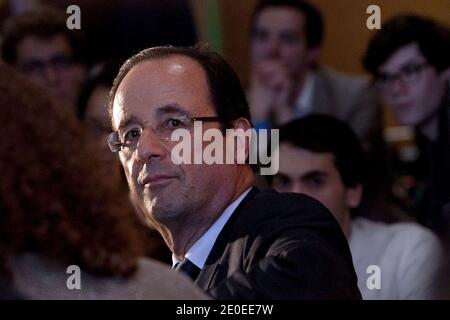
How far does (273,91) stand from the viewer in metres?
3.76

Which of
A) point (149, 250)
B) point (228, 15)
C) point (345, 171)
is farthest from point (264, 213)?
point (228, 15)

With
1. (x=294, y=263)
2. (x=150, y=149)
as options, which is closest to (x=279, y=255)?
(x=294, y=263)

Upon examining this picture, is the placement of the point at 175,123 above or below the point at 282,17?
below

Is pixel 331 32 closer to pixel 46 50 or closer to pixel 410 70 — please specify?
pixel 410 70

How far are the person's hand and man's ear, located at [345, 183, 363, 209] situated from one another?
0.59m

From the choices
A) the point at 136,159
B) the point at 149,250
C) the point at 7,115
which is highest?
the point at 7,115

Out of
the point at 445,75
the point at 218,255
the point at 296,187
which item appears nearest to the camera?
the point at 218,255

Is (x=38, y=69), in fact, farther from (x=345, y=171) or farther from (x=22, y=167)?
(x=22, y=167)

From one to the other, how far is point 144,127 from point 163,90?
3.7 inches

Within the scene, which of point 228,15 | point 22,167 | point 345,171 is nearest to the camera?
point 22,167

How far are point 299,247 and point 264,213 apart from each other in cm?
22

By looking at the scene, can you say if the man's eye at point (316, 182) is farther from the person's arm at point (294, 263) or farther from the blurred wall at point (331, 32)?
the person's arm at point (294, 263)

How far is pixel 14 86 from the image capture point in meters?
1.59

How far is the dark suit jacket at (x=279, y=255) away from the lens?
5.97 ft
